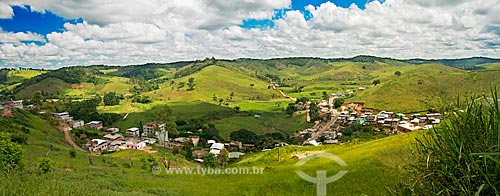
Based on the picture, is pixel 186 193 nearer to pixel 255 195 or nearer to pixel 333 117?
pixel 255 195

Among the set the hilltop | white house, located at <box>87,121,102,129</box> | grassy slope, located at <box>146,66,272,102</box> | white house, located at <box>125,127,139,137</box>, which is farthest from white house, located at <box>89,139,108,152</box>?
grassy slope, located at <box>146,66,272,102</box>

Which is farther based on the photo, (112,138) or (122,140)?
(112,138)

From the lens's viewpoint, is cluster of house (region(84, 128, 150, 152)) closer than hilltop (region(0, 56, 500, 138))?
Yes

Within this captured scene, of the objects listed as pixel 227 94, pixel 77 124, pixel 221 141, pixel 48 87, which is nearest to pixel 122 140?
pixel 77 124

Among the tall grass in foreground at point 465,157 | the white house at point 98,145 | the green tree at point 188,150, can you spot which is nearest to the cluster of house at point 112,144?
the white house at point 98,145

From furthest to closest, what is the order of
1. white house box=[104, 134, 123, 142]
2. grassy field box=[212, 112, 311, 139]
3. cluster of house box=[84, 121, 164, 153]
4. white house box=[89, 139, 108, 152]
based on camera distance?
grassy field box=[212, 112, 311, 139] → white house box=[104, 134, 123, 142] → cluster of house box=[84, 121, 164, 153] → white house box=[89, 139, 108, 152]

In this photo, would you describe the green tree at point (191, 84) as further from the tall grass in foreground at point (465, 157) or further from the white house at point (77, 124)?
the tall grass in foreground at point (465, 157)

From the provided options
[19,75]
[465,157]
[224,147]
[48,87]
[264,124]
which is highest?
[465,157]

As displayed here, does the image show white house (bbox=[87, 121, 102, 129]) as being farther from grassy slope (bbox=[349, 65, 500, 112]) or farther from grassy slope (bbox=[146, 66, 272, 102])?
grassy slope (bbox=[349, 65, 500, 112])

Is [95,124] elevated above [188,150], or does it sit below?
above

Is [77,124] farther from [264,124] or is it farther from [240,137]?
[264,124]
